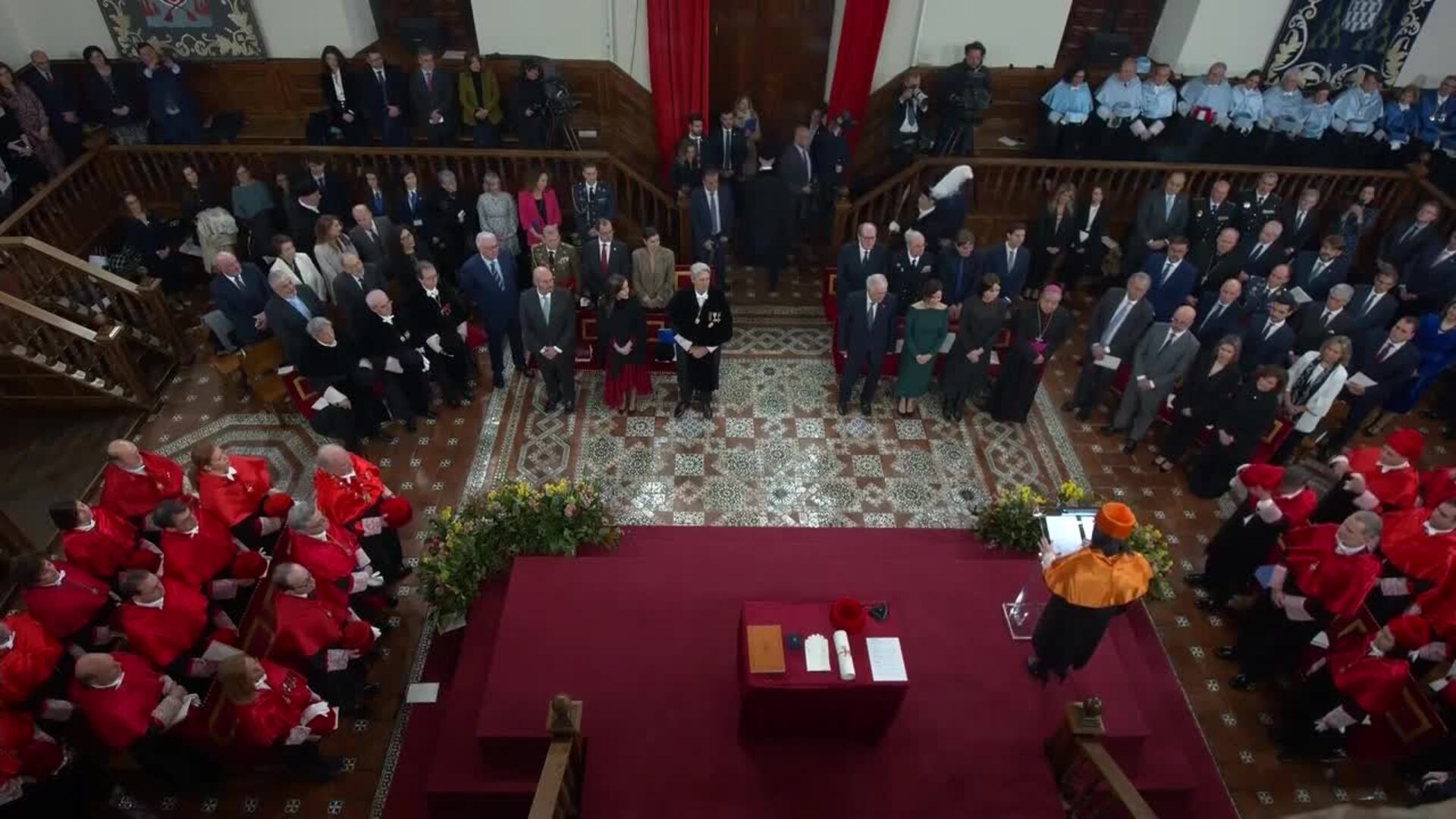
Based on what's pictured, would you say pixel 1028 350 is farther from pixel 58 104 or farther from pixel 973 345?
pixel 58 104

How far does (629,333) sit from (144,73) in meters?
6.41

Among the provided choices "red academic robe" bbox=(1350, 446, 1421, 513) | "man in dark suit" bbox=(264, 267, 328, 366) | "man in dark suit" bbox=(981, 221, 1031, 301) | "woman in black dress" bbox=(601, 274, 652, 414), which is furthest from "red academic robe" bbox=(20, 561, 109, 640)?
"red academic robe" bbox=(1350, 446, 1421, 513)

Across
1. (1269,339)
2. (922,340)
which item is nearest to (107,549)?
(922,340)

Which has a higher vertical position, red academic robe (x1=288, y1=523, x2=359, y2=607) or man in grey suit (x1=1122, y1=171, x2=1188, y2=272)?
man in grey suit (x1=1122, y1=171, x2=1188, y2=272)

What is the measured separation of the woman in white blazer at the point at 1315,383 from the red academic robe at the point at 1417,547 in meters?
1.47

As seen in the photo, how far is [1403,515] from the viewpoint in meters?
5.41

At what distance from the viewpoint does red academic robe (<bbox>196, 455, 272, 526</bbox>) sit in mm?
5422

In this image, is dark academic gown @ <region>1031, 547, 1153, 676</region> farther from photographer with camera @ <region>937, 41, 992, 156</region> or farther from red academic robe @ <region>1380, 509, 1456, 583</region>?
photographer with camera @ <region>937, 41, 992, 156</region>

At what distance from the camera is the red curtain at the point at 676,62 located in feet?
30.7

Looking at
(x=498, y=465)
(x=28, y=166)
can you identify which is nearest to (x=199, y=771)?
(x=498, y=465)

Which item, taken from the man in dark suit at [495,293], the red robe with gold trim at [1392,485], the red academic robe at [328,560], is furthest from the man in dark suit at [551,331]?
the red robe with gold trim at [1392,485]

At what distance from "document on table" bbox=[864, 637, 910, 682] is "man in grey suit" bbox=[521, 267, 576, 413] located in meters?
4.07

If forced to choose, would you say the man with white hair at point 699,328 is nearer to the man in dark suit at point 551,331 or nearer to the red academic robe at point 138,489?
the man in dark suit at point 551,331

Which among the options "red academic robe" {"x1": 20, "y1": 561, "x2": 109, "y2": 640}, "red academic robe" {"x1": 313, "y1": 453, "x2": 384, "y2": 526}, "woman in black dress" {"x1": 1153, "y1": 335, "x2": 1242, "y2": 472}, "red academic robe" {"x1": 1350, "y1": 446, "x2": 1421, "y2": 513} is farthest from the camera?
"woman in black dress" {"x1": 1153, "y1": 335, "x2": 1242, "y2": 472}
